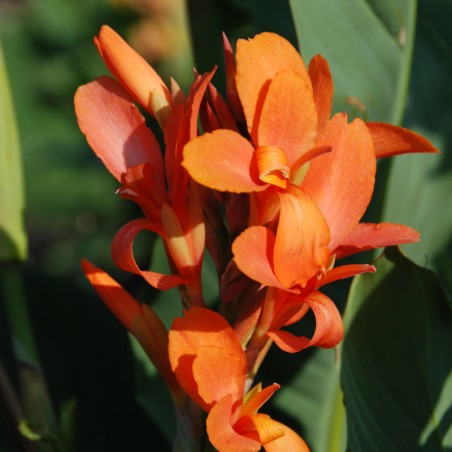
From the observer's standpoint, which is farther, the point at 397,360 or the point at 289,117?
the point at 397,360

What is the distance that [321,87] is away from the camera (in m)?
0.65

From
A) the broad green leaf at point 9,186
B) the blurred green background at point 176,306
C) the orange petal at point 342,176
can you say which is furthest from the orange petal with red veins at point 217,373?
the broad green leaf at point 9,186

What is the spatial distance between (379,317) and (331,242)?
0.77 feet

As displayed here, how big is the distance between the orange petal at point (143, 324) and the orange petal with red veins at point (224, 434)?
0.10 m

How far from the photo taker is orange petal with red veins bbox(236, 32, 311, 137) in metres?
0.61

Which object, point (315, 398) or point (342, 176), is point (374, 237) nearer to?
point (342, 176)

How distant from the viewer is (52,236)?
119 inches

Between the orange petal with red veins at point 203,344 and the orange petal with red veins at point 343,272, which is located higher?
the orange petal with red veins at point 343,272

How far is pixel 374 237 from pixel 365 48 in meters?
0.45

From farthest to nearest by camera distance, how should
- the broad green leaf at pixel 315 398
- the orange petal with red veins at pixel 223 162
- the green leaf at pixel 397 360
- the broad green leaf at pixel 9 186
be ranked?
the broad green leaf at pixel 315 398 → the broad green leaf at pixel 9 186 → the green leaf at pixel 397 360 → the orange petal with red veins at pixel 223 162

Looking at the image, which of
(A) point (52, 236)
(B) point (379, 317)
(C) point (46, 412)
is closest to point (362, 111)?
(B) point (379, 317)

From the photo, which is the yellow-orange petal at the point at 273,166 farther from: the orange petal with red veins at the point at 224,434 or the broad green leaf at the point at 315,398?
the broad green leaf at the point at 315,398

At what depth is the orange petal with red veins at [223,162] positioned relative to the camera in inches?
22.8

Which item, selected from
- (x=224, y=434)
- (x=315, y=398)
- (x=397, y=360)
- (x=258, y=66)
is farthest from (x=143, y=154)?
(x=315, y=398)
